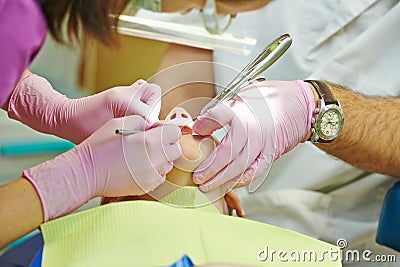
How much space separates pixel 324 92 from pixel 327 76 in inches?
9.2

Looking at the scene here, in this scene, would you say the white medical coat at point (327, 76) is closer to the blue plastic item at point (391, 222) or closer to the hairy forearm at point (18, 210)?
the blue plastic item at point (391, 222)

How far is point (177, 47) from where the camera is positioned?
5.04 ft

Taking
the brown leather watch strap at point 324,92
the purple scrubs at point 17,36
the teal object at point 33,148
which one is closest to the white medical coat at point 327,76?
the brown leather watch strap at point 324,92

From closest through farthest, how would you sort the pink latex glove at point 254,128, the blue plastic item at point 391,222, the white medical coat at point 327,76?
the pink latex glove at point 254,128 < the blue plastic item at point 391,222 < the white medical coat at point 327,76

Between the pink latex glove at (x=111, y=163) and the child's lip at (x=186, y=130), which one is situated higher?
the child's lip at (x=186, y=130)

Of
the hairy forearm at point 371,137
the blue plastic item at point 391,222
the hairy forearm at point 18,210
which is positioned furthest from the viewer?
the hairy forearm at point 371,137

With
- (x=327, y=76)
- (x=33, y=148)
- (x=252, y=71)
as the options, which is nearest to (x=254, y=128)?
(x=252, y=71)

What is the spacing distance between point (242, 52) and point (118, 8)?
51cm

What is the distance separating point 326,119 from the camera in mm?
1153

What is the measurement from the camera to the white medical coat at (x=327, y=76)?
4.54 ft

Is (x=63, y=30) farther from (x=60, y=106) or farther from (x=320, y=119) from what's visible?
(x=320, y=119)

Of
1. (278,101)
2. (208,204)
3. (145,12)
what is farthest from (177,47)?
(208,204)

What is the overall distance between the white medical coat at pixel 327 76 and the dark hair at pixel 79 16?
477 mm

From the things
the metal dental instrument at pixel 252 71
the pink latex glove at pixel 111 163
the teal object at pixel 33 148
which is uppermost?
the metal dental instrument at pixel 252 71
